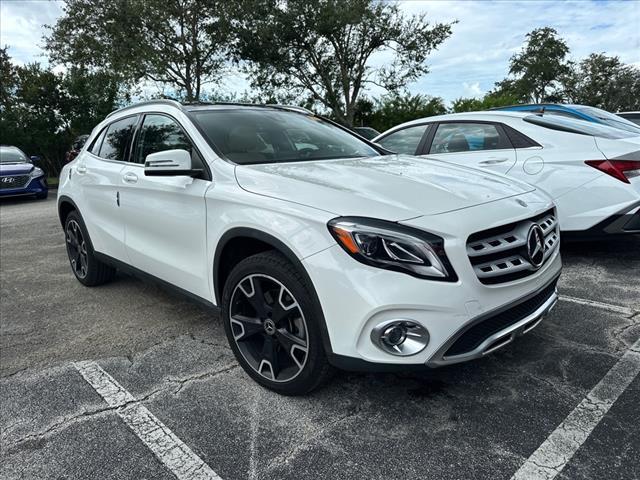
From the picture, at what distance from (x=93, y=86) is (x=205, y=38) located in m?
A: 5.69

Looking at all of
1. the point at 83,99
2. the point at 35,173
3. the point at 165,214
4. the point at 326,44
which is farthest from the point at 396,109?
the point at 165,214

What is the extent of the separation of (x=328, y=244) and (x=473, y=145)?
343cm

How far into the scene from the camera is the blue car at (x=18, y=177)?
1230cm

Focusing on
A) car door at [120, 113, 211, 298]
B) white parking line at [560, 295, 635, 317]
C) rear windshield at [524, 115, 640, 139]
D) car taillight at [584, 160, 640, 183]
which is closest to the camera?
car door at [120, 113, 211, 298]

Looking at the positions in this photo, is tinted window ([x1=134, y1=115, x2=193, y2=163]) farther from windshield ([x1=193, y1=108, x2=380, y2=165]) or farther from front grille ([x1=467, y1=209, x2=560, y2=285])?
front grille ([x1=467, y1=209, x2=560, y2=285])

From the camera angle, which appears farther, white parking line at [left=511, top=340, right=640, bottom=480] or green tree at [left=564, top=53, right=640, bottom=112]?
green tree at [left=564, top=53, right=640, bottom=112]

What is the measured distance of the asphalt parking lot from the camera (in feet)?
6.43

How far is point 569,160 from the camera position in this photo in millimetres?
4258

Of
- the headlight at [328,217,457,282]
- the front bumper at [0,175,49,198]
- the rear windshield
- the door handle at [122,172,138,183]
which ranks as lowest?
the front bumper at [0,175,49,198]

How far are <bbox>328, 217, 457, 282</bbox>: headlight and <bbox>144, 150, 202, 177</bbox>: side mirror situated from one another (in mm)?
1173

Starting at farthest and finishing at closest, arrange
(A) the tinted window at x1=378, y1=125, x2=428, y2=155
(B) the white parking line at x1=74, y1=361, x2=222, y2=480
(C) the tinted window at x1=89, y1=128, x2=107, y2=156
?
(A) the tinted window at x1=378, y1=125, x2=428, y2=155 → (C) the tinted window at x1=89, y1=128, x2=107, y2=156 → (B) the white parking line at x1=74, y1=361, x2=222, y2=480

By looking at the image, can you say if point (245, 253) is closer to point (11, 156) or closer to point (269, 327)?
point (269, 327)

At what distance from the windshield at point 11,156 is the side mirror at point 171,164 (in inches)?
508

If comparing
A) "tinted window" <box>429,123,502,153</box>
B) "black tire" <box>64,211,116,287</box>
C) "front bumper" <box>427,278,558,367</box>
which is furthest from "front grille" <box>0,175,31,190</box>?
"front bumper" <box>427,278,558,367</box>
